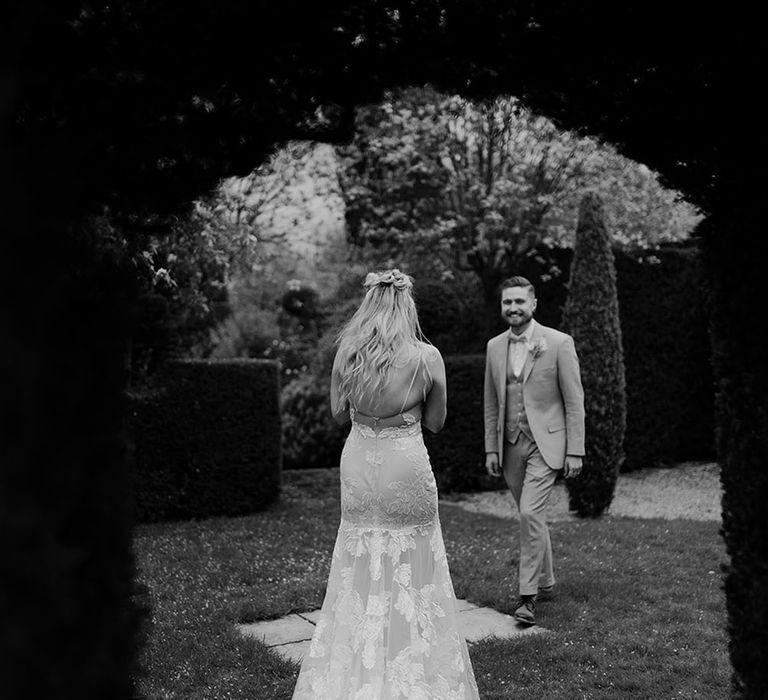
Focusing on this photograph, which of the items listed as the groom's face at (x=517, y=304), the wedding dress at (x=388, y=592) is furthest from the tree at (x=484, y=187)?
the wedding dress at (x=388, y=592)

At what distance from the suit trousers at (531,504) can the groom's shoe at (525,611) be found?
4 cm

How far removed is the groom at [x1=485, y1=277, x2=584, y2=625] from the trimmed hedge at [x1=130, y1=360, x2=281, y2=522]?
4.63 metres

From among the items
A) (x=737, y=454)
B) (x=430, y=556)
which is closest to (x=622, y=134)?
(x=737, y=454)

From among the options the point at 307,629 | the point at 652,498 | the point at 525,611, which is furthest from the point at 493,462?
the point at 652,498

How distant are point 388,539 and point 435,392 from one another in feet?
2.70

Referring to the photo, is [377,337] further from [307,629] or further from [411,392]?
[307,629]

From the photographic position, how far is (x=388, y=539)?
14.3 feet

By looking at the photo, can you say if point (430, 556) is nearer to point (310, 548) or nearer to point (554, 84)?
point (554, 84)

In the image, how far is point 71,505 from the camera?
128cm

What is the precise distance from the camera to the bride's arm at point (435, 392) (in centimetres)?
448

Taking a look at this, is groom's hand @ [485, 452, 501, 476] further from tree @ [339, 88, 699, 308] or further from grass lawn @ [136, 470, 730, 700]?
tree @ [339, 88, 699, 308]

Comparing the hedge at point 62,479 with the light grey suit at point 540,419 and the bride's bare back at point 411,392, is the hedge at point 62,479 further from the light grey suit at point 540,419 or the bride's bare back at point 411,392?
the light grey suit at point 540,419

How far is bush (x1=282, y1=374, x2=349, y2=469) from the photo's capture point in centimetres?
1381

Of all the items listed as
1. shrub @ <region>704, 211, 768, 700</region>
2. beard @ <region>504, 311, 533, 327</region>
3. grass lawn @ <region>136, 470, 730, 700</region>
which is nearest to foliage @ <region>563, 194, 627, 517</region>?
grass lawn @ <region>136, 470, 730, 700</region>
